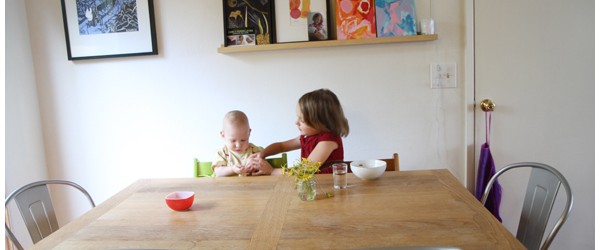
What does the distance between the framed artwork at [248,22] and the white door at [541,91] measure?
1083mm

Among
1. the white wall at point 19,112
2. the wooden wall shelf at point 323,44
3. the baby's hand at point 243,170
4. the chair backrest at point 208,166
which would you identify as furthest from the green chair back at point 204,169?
the white wall at point 19,112

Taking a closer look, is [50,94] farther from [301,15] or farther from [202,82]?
[301,15]

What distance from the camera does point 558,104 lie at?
211 cm

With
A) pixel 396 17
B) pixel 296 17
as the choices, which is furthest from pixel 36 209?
pixel 396 17

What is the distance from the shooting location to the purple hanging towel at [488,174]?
207 centimetres

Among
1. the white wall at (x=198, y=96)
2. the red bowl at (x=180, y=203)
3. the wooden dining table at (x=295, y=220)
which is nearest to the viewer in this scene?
the wooden dining table at (x=295, y=220)

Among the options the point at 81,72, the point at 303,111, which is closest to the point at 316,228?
the point at 303,111

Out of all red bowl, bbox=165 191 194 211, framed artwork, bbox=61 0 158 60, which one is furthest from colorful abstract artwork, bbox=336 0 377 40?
red bowl, bbox=165 191 194 211

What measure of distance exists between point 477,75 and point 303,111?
38.5 inches

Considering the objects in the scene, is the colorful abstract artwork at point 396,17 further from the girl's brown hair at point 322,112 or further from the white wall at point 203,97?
the girl's brown hair at point 322,112

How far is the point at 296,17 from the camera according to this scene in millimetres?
2137

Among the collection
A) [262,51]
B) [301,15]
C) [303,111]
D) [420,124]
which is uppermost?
[301,15]

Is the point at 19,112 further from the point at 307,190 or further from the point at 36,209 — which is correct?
the point at 307,190

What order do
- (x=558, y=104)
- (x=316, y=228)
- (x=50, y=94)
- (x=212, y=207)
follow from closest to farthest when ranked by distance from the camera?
1. (x=316, y=228)
2. (x=212, y=207)
3. (x=558, y=104)
4. (x=50, y=94)
